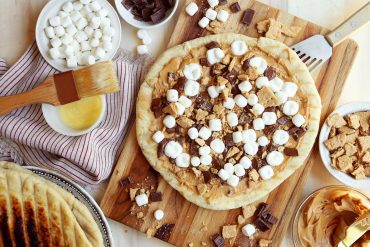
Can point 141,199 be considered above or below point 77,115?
below

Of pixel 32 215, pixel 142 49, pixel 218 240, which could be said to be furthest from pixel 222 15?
pixel 32 215

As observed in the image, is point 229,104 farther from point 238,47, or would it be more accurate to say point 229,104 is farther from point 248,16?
point 248,16

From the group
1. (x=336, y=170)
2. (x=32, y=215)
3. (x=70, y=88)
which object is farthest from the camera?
(x=336, y=170)

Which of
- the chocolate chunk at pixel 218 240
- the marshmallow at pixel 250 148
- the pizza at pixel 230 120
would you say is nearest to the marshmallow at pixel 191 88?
the pizza at pixel 230 120

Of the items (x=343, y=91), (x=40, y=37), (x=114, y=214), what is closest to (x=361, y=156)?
(x=343, y=91)

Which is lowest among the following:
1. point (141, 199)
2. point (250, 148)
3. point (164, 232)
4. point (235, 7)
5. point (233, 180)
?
point (164, 232)

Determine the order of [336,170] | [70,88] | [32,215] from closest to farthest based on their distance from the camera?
[32,215], [70,88], [336,170]

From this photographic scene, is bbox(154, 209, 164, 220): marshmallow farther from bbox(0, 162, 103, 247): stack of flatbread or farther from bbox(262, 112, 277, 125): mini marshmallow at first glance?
bbox(262, 112, 277, 125): mini marshmallow
